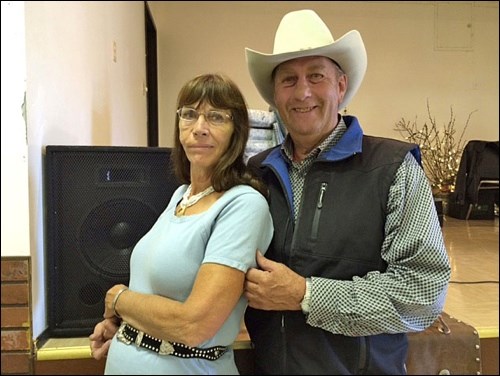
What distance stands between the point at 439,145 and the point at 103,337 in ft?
3.07

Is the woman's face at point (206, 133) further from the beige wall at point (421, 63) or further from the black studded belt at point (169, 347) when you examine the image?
the black studded belt at point (169, 347)

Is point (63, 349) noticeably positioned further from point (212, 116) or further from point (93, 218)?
point (212, 116)

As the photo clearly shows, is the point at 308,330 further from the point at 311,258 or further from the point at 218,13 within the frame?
the point at 218,13

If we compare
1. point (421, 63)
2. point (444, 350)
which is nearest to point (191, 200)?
point (444, 350)

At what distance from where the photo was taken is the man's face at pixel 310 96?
1.00 metres

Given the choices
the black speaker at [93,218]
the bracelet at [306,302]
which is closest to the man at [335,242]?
the bracelet at [306,302]

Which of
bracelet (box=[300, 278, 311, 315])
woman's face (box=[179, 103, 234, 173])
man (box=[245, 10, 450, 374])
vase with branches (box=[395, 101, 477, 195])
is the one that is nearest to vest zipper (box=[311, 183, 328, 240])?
man (box=[245, 10, 450, 374])

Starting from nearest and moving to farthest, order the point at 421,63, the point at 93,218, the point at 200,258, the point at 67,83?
the point at 200,258 → the point at 93,218 → the point at 67,83 → the point at 421,63

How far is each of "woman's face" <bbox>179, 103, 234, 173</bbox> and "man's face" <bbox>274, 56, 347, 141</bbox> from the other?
0.18 metres

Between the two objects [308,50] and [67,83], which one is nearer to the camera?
[308,50]

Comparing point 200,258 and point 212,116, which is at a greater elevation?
point 212,116

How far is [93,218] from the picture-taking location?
1.17 metres

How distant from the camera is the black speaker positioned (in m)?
1.15

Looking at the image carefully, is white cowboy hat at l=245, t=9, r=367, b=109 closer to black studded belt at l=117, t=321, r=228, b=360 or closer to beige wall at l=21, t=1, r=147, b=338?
beige wall at l=21, t=1, r=147, b=338
